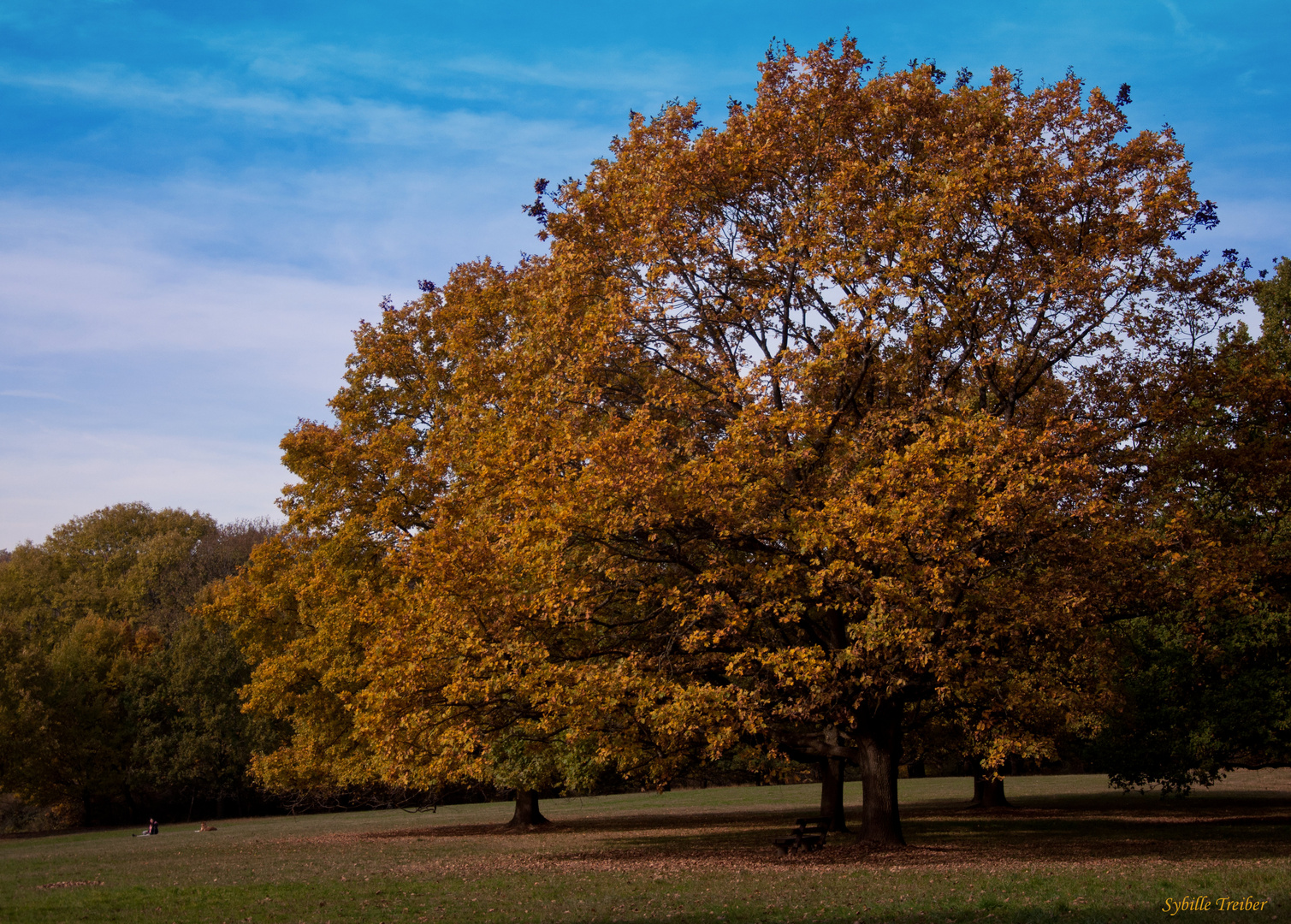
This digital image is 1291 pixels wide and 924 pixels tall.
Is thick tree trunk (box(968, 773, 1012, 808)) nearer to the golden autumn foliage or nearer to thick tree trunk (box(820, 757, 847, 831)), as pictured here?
thick tree trunk (box(820, 757, 847, 831))

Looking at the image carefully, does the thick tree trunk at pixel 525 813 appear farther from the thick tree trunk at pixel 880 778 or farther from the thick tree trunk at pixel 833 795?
the thick tree trunk at pixel 880 778

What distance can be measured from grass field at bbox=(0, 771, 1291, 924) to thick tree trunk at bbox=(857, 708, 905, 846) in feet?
1.58

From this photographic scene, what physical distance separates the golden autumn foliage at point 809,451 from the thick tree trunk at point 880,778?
0.20ft

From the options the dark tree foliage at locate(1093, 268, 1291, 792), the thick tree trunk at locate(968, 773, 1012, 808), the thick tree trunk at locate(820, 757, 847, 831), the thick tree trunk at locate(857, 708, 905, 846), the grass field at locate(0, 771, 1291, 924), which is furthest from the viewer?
the thick tree trunk at locate(968, 773, 1012, 808)

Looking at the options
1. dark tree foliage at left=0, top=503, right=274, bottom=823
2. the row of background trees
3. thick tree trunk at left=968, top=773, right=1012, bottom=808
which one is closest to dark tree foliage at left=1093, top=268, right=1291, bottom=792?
the row of background trees

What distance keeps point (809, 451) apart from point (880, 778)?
264 inches

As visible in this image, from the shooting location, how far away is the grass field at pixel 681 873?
1155 cm

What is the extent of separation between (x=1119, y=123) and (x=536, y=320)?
11.7m

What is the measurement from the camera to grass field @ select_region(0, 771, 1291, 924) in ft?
37.9

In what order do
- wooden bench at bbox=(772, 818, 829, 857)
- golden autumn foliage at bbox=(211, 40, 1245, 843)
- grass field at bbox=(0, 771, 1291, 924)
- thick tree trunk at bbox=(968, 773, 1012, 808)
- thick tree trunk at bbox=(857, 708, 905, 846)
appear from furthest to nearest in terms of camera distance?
thick tree trunk at bbox=(968, 773, 1012, 808), wooden bench at bbox=(772, 818, 829, 857), thick tree trunk at bbox=(857, 708, 905, 846), golden autumn foliage at bbox=(211, 40, 1245, 843), grass field at bbox=(0, 771, 1291, 924)

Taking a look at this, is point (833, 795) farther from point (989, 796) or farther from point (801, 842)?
point (989, 796)

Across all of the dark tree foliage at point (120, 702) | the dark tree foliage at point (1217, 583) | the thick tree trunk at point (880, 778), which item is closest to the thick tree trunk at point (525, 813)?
the dark tree foliage at point (120, 702)

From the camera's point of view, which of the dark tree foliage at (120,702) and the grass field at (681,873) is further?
the dark tree foliage at (120,702)

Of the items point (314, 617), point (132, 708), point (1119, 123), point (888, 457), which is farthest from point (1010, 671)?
point (132, 708)
